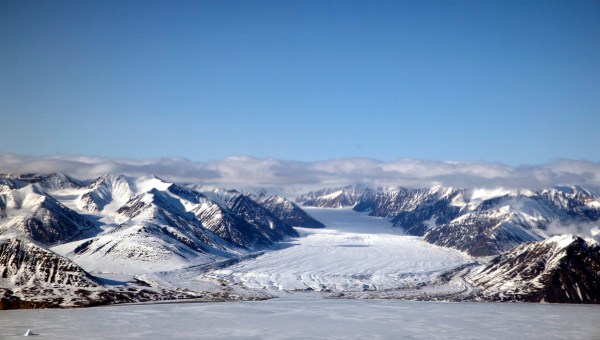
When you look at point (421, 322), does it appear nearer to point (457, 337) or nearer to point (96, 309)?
point (457, 337)

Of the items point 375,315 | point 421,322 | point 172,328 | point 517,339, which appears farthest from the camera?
point 375,315

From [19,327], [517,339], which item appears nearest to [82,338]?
[19,327]

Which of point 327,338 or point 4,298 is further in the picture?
point 4,298

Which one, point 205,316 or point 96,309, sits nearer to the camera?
point 205,316

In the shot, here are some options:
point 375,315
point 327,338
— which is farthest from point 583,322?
point 327,338

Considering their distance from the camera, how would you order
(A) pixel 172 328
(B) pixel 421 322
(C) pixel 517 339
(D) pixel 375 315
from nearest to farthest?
(C) pixel 517 339, (A) pixel 172 328, (B) pixel 421 322, (D) pixel 375 315

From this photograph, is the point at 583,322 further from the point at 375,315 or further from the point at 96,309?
the point at 96,309
